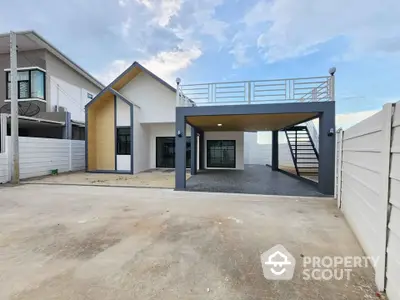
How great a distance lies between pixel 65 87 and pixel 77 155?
5.70 meters


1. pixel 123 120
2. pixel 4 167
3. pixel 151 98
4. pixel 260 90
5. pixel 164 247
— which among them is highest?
pixel 151 98

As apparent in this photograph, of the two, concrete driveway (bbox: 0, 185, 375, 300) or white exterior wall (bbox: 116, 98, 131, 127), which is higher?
white exterior wall (bbox: 116, 98, 131, 127)

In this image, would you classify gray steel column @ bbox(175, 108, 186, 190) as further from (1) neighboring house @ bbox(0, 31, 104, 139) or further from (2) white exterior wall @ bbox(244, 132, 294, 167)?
(2) white exterior wall @ bbox(244, 132, 294, 167)

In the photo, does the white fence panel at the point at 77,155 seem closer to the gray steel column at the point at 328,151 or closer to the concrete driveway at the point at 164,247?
the concrete driveway at the point at 164,247

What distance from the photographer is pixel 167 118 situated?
42.3 feet

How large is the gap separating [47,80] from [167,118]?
27.8ft

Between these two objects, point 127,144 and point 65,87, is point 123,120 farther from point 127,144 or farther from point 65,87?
point 65,87

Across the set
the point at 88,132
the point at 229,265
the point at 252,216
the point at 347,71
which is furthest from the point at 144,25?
the point at 229,265

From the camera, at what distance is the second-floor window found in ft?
45.3

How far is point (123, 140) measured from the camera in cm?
1291

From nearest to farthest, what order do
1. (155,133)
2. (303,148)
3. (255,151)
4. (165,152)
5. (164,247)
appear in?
1. (164,247)
2. (303,148)
3. (155,133)
4. (165,152)
5. (255,151)

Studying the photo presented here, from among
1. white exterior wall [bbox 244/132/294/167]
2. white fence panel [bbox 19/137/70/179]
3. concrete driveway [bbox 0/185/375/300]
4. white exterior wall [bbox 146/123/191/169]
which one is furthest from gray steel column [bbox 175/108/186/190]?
white exterior wall [bbox 244/132/294/167]

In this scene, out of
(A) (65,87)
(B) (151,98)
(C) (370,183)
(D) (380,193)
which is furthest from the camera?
(A) (65,87)

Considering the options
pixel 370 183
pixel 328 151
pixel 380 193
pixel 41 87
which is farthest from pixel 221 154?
pixel 380 193
